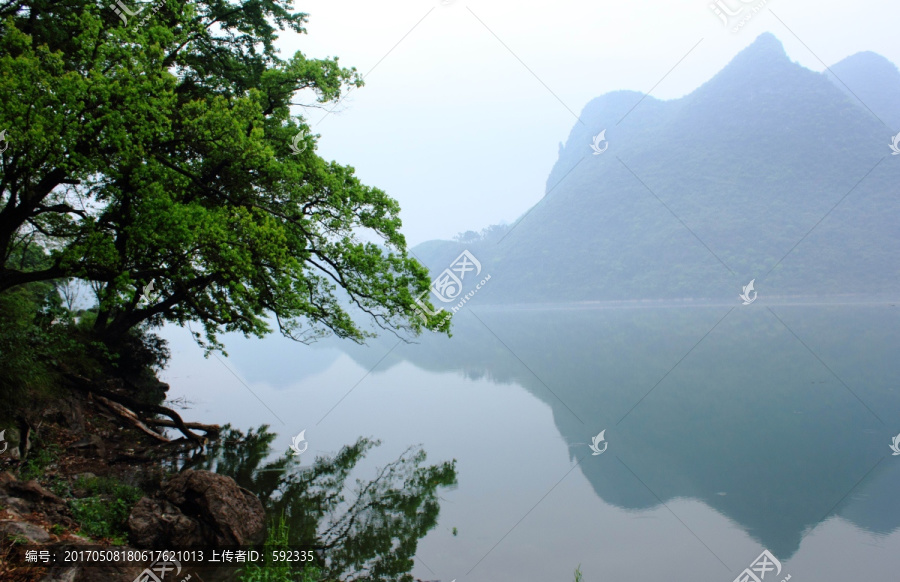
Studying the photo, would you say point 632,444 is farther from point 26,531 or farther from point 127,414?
point 26,531

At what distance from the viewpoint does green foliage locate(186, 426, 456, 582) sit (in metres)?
8.45

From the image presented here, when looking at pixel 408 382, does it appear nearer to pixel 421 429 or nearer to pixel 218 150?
pixel 421 429

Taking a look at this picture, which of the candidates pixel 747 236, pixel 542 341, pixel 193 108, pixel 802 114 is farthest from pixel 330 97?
pixel 802 114

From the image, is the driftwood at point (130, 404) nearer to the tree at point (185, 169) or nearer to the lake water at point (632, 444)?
the tree at point (185, 169)

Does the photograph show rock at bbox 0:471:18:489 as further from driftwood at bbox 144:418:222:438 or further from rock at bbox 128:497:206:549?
driftwood at bbox 144:418:222:438

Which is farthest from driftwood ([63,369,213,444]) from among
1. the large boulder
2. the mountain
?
the mountain

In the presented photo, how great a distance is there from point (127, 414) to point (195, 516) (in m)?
6.75

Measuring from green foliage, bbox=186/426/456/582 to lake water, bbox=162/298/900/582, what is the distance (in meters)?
0.43

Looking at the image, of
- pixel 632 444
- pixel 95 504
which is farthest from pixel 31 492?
pixel 632 444

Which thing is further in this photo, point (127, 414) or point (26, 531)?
point (127, 414)

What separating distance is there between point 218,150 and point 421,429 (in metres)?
10.3

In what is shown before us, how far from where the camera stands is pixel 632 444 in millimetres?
15688

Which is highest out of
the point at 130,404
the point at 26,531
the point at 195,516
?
the point at 130,404

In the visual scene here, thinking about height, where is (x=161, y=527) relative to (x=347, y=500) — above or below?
below
